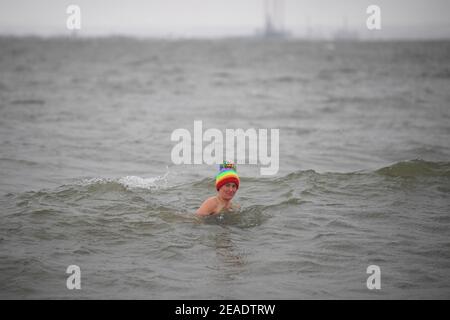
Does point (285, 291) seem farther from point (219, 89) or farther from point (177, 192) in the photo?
point (219, 89)

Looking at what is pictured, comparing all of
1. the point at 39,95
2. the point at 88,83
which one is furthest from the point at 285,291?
the point at 88,83

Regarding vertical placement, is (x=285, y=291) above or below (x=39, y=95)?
below

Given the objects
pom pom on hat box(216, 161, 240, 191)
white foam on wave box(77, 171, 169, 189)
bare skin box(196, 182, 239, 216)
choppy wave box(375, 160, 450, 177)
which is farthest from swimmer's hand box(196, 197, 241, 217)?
choppy wave box(375, 160, 450, 177)

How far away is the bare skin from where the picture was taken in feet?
26.8

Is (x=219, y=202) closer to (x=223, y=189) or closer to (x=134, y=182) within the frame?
(x=223, y=189)

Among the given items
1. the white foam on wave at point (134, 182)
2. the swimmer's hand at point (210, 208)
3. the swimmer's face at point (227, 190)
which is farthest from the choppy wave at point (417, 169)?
the white foam on wave at point (134, 182)

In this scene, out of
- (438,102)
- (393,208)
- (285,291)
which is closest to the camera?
(285,291)

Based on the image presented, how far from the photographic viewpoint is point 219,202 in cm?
832

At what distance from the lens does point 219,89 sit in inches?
1198

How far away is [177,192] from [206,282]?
412cm

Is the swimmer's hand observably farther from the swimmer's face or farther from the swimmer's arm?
the swimmer's face

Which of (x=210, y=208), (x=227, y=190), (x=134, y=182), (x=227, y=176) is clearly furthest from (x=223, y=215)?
(x=134, y=182)

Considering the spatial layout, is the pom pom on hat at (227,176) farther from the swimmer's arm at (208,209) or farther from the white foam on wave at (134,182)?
the white foam on wave at (134,182)
